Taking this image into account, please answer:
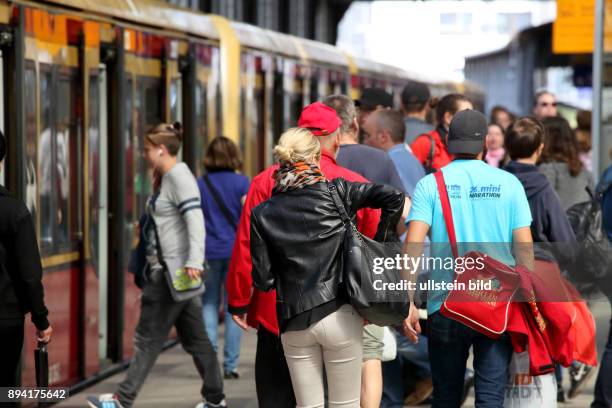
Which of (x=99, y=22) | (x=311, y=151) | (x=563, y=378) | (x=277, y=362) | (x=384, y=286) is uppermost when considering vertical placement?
(x=99, y=22)

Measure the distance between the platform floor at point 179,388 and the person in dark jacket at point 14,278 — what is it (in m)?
2.84

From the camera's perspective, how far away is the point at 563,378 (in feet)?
32.4

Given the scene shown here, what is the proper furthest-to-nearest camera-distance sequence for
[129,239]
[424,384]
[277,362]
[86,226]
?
[129,239], [86,226], [424,384], [277,362]

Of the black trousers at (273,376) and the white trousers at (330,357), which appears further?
the black trousers at (273,376)

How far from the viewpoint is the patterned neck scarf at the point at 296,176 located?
549cm

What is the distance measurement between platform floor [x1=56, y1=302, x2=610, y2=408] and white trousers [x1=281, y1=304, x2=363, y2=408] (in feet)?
11.0

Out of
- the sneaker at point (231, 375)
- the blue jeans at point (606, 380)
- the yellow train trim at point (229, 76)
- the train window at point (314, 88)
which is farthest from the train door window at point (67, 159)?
the train window at point (314, 88)

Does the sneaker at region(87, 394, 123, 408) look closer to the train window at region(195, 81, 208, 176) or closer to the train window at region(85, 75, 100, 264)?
the train window at region(85, 75, 100, 264)

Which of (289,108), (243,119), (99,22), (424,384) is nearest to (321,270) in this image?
(424,384)

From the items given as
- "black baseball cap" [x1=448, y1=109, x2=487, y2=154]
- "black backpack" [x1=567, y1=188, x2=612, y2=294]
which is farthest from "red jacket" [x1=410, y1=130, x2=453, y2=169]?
"black baseball cap" [x1=448, y1=109, x2=487, y2=154]

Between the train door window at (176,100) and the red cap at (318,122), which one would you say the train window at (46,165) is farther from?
the train door window at (176,100)

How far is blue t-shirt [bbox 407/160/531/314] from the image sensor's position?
6.07 m

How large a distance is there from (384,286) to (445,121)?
384 cm

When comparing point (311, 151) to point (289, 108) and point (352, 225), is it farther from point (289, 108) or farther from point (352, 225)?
point (289, 108)
